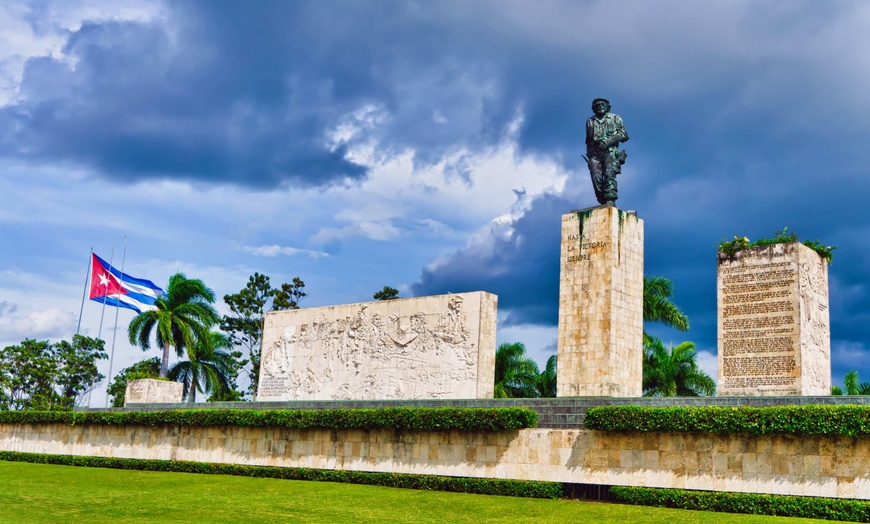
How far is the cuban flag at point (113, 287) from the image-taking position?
1020 inches

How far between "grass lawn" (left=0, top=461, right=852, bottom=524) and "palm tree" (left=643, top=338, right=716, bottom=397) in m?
12.2

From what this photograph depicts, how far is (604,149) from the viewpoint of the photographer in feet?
57.6

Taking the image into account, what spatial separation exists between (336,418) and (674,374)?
11.7 metres

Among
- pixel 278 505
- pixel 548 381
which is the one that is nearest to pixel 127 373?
pixel 548 381

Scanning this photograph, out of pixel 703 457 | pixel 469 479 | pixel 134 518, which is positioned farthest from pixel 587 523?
pixel 134 518

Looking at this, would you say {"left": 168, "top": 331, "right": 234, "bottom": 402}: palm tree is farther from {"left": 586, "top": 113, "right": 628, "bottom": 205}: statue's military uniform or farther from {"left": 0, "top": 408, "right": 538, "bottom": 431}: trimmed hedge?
{"left": 586, "top": 113, "right": 628, "bottom": 205}: statue's military uniform

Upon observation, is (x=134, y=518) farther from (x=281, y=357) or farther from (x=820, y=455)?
(x=281, y=357)

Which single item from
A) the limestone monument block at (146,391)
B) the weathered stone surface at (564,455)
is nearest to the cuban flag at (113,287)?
the limestone monument block at (146,391)

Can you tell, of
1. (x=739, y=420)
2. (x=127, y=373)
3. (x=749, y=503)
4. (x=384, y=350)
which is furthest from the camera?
(x=127, y=373)

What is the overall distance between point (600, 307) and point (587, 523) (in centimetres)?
613

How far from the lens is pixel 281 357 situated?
2322 centimetres

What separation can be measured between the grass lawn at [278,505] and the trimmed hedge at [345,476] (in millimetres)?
501

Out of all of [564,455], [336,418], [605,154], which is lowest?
[564,455]

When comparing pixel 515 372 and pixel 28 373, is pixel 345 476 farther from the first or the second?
pixel 28 373
